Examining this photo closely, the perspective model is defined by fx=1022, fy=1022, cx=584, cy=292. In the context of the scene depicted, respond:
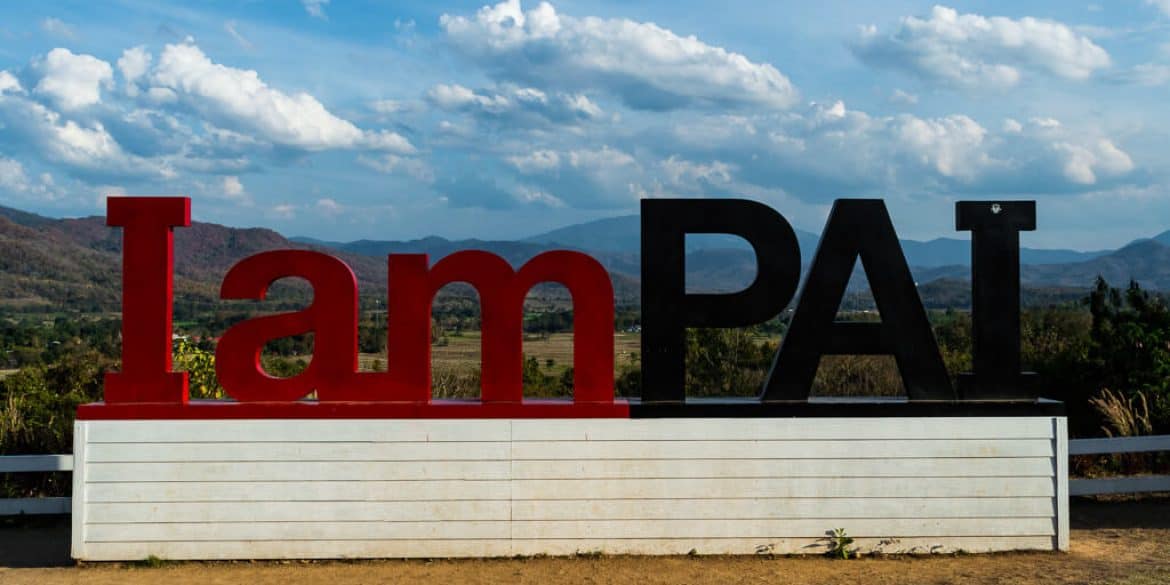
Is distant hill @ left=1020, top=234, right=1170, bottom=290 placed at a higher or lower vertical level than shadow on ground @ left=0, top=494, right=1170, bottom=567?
higher

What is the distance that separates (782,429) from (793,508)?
77 cm

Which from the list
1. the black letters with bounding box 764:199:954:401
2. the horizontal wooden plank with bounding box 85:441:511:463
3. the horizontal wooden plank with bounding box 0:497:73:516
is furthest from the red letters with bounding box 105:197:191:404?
the black letters with bounding box 764:199:954:401

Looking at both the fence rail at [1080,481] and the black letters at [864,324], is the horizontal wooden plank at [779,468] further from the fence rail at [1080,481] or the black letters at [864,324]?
the fence rail at [1080,481]

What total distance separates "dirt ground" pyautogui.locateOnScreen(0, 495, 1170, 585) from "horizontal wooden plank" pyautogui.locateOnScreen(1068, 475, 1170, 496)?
5.71ft

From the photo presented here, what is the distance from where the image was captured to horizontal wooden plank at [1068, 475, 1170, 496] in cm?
1222

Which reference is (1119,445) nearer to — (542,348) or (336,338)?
(336,338)

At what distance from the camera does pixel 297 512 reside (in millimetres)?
9914

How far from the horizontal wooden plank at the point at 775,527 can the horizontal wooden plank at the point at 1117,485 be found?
8.06 ft

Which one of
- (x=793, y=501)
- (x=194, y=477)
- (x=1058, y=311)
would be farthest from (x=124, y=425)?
(x=1058, y=311)

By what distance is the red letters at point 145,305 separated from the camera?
394 inches

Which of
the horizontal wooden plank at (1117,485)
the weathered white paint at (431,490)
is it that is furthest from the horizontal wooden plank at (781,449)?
the horizontal wooden plank at (1117,485)

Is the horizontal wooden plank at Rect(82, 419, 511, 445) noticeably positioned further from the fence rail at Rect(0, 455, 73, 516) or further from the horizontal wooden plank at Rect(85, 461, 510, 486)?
the fence rail at Rect(0, 455, 73, 516)

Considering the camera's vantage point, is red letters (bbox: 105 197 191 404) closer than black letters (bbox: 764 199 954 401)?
Yes

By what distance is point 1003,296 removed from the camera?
33.8 ft
